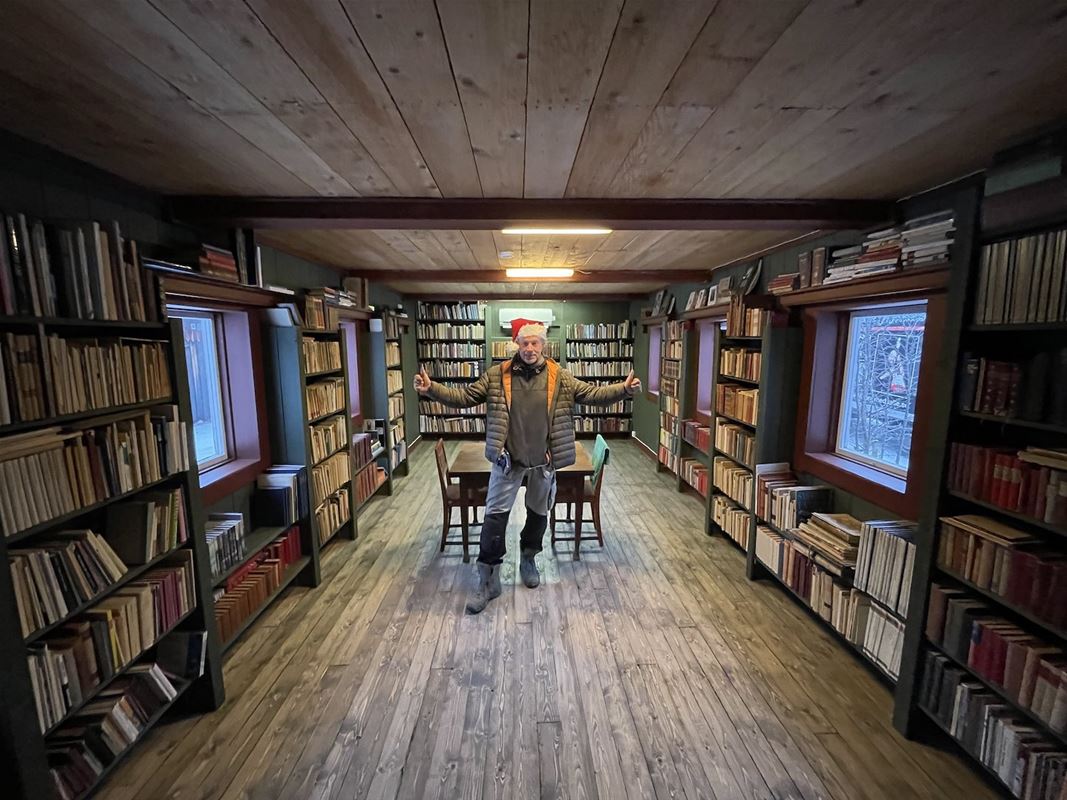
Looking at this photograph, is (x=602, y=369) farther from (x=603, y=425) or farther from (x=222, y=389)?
(x=222, y=389)

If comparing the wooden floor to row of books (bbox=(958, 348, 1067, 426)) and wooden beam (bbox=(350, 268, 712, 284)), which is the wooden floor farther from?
wooden beam (bbox=(350, 268, 712, 284))

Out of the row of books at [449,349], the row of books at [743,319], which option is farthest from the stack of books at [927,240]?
the row of books at [449,349]

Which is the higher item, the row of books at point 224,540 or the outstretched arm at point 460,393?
the outstretched arm at point 460,393

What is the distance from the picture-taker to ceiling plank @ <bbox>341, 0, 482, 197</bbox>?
2.98 feet

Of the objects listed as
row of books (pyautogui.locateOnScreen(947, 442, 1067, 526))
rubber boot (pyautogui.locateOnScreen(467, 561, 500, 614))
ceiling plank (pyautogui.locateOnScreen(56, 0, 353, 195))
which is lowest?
rubber boot (pyautogui.locateOnScreen(467, 561, 500, 614))

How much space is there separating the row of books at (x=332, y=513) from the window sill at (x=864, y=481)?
3387mm

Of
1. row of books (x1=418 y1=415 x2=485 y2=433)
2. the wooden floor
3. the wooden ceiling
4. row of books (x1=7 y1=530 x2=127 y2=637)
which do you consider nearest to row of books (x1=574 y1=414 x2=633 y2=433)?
row of books (x1=418 y1=415 x2=485 y2=433)

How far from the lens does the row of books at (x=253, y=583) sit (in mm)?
2322

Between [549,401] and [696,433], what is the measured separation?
90.4 inches

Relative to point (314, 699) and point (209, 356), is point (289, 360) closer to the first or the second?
point (209, 356)

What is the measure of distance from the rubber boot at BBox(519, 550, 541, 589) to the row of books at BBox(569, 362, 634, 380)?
4336 mm

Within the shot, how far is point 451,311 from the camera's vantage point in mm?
7082

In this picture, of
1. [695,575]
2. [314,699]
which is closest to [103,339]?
[314,699]

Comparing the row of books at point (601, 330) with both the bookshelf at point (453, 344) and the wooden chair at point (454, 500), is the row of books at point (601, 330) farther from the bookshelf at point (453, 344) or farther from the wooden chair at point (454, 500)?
the wooden chair at point (454, 500)
